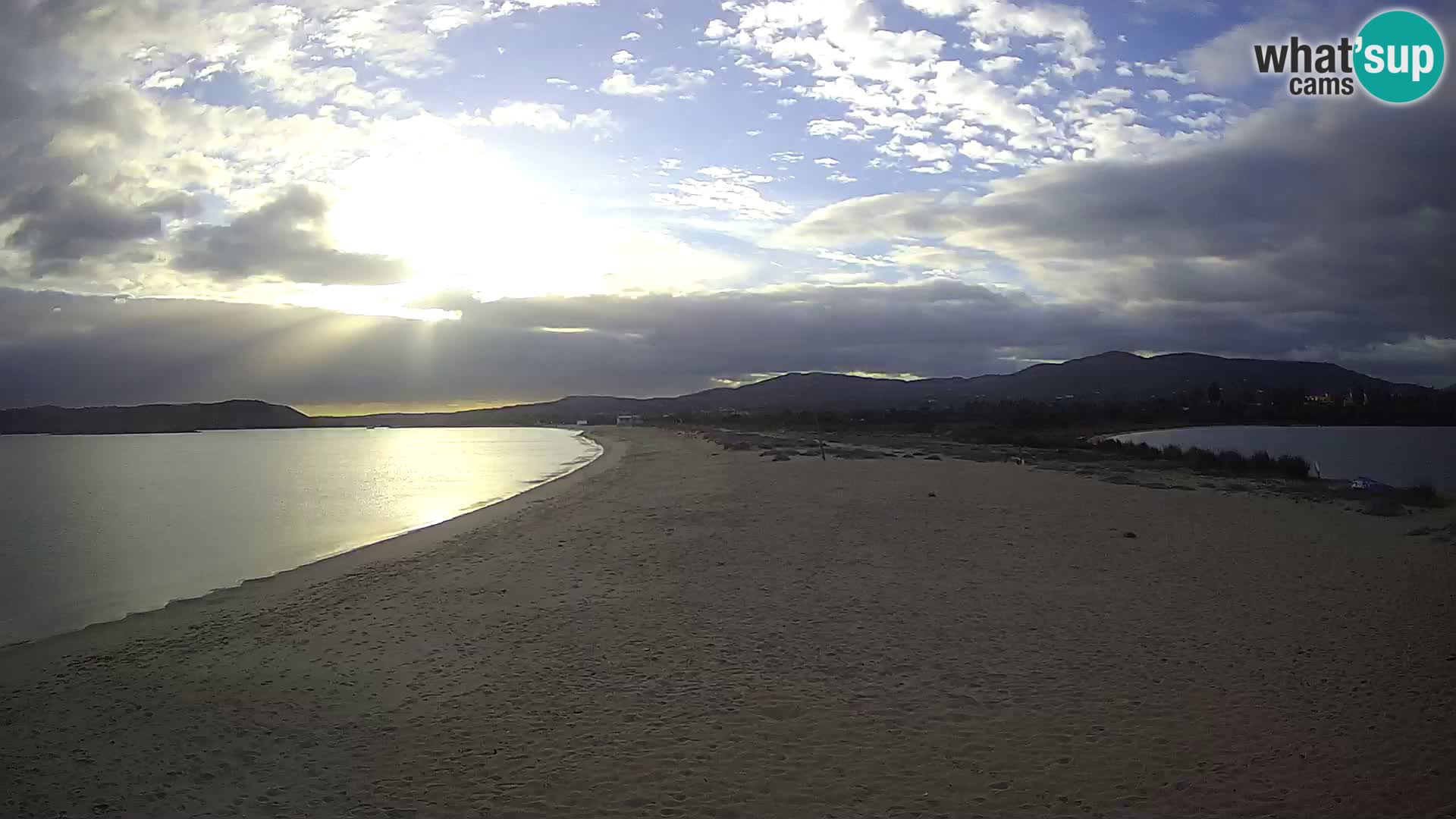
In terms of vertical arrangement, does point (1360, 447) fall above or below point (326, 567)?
above

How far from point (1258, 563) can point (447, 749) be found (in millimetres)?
10494

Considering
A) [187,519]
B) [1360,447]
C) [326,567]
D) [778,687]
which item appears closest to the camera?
[778,687]

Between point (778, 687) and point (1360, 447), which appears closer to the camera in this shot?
point (778, 687)

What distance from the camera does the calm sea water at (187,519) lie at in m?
13.1

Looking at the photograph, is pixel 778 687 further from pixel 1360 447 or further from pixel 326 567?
pixel 1360 447

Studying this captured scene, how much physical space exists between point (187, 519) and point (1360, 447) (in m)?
60.5

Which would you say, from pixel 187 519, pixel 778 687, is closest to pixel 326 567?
pixel 778 687

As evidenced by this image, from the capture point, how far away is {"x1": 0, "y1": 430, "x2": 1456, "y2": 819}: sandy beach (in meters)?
5.01

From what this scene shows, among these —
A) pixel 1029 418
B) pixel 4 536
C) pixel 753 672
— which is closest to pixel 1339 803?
pixel 753 672

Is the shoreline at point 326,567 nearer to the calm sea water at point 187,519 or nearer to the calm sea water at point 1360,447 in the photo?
the calm sea water at point 187,519

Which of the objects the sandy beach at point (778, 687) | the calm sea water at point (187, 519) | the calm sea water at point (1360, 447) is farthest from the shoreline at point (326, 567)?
the calm sea water at point (1360, 447)

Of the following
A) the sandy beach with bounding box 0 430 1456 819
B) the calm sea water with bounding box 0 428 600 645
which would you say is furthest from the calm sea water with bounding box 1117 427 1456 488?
the calm sea water with bounding box 0 428 600 645

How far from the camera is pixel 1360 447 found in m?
53.2

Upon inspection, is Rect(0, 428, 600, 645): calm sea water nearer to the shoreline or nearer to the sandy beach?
the shoreline
